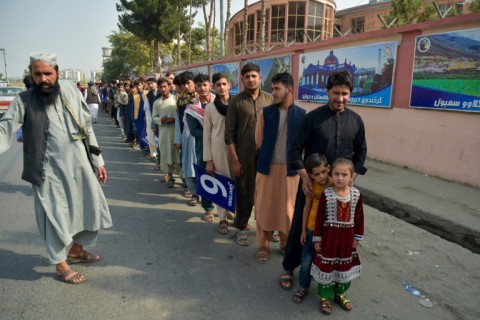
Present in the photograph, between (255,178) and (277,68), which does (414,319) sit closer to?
(255,178)

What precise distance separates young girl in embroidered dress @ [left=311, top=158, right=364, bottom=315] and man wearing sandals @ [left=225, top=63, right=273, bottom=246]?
3.96 ft

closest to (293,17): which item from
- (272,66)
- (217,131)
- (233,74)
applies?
(233,74)

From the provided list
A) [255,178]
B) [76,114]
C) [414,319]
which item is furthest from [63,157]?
[414,319]

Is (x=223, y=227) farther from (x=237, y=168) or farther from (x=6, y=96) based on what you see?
(x=6, y=96)

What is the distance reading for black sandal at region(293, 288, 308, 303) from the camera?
105 inches

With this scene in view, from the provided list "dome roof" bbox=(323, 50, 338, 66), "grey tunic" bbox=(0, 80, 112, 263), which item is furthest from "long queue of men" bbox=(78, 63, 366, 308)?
"dome roof" bbox=(323, 50, 338, 66)

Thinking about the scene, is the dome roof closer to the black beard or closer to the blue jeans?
the blue jeans

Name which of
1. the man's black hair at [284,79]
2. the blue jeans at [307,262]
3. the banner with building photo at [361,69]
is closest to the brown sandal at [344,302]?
the blue jeans at [307,262]

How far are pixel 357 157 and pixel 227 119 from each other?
4.43 feet

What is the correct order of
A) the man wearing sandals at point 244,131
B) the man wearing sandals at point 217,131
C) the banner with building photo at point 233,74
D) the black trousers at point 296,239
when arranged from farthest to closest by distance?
the banner with building photo at point 233,74 < the man wearing sandals at point 217,131 < the man wearing sandals at point 244,131 < the black trousers at point 296,239

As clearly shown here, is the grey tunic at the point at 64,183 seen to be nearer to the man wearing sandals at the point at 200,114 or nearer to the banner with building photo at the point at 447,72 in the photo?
the man wearing sandals at the point at 200,114

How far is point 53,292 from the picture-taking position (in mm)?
2783

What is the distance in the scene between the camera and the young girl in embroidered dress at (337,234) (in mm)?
2416

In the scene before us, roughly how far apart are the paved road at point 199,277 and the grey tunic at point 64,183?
1.39 ft
